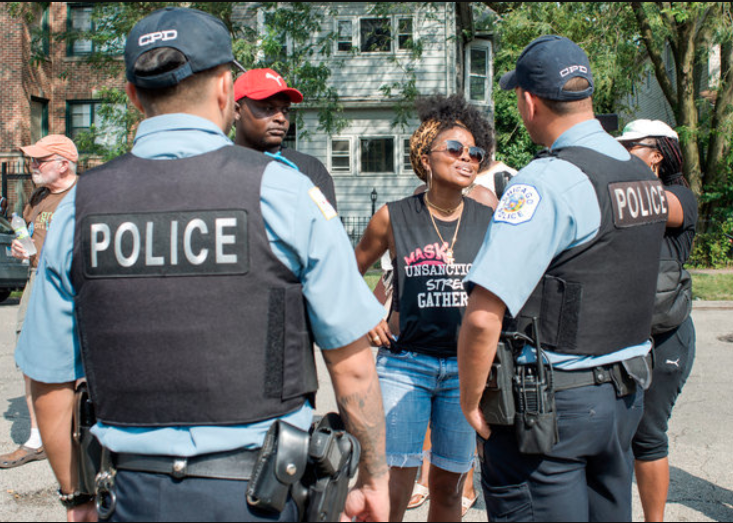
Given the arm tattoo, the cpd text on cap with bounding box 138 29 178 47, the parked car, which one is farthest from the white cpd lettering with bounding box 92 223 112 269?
the parked car

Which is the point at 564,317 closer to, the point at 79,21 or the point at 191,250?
the point at 191,250

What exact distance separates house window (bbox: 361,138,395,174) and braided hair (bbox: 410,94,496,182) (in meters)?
19.3

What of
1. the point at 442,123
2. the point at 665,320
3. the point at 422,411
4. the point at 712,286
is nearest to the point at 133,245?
the point at 422,411

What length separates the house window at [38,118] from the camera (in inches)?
882

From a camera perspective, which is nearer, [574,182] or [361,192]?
[574,182]

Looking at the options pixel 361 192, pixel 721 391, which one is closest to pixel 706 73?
pixel 361 192

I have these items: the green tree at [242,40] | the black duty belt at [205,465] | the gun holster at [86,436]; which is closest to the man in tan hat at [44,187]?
the gun holster at [86,436]

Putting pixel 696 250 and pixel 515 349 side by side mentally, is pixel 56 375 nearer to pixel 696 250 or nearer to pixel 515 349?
pixel 515 349

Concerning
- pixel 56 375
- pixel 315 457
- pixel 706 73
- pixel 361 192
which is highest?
pixel 706 73

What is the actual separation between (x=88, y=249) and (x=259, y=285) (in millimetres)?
459

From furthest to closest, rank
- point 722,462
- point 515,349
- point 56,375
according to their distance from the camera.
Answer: point 722,462
point 515,349
point 56,375

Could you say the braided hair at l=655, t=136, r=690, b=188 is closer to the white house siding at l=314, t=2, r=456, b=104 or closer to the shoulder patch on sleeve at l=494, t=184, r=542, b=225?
the shoulder patch on sleeve at l=494, t=184, r=542, b=225

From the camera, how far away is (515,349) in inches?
89.2

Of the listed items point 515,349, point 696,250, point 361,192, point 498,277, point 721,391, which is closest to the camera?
point 498,277
